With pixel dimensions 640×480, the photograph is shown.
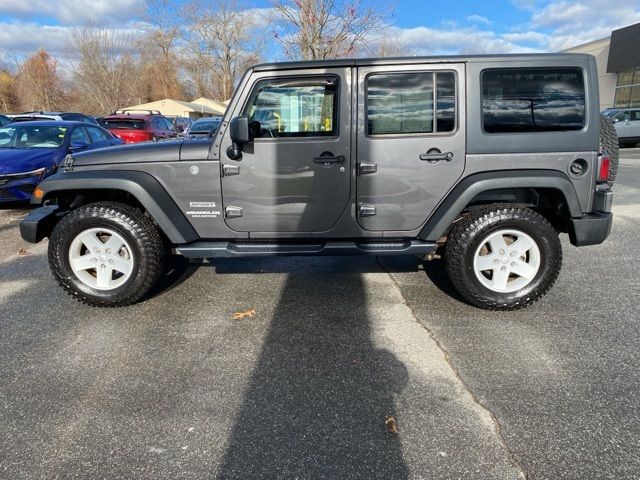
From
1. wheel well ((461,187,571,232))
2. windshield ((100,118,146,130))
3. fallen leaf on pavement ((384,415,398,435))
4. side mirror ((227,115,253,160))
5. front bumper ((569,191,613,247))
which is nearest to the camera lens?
fallen leaf on pavement ((384,415,398,435))

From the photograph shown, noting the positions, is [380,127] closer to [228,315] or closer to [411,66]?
[411,66]

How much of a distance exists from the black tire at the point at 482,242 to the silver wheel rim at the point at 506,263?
40 mm

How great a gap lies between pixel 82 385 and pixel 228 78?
59.1 meters

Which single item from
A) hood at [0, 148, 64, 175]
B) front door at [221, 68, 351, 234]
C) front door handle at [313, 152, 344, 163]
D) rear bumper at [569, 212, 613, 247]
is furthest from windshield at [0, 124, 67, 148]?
rear bumper at [569, 212, 613, 247]

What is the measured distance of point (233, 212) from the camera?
373 cm

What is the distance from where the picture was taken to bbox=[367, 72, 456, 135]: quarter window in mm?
3525

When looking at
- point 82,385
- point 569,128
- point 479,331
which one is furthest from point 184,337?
point 569,128

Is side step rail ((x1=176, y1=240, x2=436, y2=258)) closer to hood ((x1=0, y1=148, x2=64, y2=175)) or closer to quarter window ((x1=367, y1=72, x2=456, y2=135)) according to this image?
quarter window ((x1=367, y1=72, x2=456, y2=135))

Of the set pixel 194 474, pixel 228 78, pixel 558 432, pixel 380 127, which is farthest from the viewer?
pixel 228 78

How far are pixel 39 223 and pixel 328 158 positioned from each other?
252cm

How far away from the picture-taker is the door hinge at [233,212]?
3.72m

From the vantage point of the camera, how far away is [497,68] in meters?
3.47

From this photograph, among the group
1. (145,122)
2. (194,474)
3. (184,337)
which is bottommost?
(194,474)

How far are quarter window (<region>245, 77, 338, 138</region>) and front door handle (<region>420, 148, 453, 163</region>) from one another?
0.75 meters
